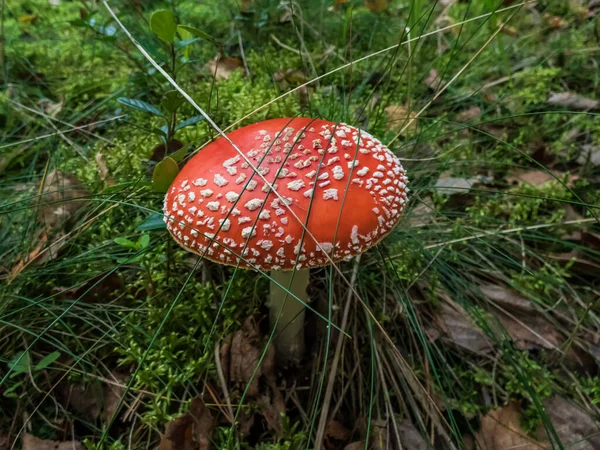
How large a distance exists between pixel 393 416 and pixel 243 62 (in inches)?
111

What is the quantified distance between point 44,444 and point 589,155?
3.47m

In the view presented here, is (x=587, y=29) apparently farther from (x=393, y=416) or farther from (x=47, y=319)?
(x=47, y=319)

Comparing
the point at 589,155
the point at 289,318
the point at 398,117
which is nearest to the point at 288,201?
the point at 289,318

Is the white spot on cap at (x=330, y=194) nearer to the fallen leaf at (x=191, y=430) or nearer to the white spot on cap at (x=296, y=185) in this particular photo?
the white spot on cap at (x=296, y=185)

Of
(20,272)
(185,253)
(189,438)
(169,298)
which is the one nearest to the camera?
(189,438)

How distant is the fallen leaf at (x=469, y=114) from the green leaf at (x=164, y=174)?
236 cm

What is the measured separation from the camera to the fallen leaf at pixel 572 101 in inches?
121

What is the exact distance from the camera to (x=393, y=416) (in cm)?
177

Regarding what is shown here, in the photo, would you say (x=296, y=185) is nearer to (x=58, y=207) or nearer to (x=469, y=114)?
(x=58, y=207)

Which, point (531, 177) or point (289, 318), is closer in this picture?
point (289, 318)

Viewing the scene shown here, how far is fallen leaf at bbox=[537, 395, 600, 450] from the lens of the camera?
175 centimetres

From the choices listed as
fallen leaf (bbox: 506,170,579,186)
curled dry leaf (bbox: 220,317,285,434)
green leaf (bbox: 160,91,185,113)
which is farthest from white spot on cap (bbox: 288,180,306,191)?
fallen leaf (bbox: 506,170,579,186)

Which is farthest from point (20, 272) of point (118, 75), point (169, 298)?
point (118, 75)

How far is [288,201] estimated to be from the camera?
4.47 ft
